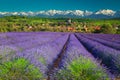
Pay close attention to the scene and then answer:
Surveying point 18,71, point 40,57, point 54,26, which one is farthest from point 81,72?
point 54,26

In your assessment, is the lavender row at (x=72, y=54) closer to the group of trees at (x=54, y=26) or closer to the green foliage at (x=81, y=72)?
the green foliage at (x=81, y=72)

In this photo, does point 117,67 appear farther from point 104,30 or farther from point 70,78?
point 104,30

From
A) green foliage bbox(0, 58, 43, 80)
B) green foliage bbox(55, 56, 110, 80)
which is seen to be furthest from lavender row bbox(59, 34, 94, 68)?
green foliage bbox(0, 58, 43, 80)

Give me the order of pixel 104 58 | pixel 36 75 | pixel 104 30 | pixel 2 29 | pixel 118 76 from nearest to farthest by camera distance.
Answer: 1. pixel 36 75
2. pixel 118 76
3. pixel 104 58
4. pixel 2 29
5. pixel 104 30

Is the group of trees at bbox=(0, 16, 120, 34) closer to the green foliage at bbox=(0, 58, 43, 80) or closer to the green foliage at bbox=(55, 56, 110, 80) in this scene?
the green foliage at bbox=(0, 58, 43, 80)

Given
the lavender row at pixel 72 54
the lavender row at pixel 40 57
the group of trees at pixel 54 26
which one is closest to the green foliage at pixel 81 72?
the lavender row at pixel 72 54

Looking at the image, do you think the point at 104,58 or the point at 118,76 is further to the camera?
the point at 104,58

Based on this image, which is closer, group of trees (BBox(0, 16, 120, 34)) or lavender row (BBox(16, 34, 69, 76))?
lavender row (BBox(16, 34, 69, 76))

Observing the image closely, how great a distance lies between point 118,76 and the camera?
11844 mm

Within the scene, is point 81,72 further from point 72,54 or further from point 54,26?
point 54,26

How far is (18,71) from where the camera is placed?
7953 millimetres

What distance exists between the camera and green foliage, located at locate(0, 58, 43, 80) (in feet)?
25.8

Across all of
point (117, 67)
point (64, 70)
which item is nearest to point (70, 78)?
point (64, 70)

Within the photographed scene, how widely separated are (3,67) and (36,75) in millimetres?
868
